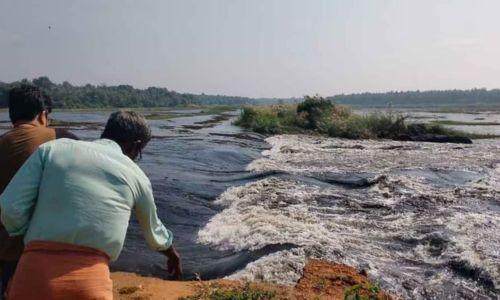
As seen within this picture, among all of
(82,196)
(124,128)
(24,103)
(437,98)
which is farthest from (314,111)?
(437,98)

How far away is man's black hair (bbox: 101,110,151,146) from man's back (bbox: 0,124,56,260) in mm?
848

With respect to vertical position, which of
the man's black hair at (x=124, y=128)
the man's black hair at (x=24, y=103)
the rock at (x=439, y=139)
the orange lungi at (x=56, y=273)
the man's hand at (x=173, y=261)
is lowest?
the rock at (x=439, y=139)

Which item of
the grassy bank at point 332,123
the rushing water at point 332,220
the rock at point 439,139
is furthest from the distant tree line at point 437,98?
the rushing water at point 332,220

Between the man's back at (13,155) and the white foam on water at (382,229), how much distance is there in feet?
11.9

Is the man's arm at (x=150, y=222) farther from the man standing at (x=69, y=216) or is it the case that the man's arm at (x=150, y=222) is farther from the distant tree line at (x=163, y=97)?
the distant tree line at (x=163, y=97)

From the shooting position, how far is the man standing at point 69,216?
2.72 metres

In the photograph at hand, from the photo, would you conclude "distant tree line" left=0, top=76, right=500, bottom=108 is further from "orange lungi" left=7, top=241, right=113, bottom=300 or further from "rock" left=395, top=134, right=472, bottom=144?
"orange lungi" left=7, top=241, right=113, bottom=300

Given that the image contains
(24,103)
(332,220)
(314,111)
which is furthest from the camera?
(314,111)

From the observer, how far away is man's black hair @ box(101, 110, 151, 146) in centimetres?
326

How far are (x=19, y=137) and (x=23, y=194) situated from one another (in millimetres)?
1141

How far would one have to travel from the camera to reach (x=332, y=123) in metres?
35.8

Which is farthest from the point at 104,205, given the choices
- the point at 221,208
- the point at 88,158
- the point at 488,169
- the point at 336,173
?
the point at 488,169

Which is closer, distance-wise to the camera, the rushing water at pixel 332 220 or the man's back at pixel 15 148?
the man's back at pixel 15 148

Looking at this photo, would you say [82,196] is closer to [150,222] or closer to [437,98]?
[150,222]
